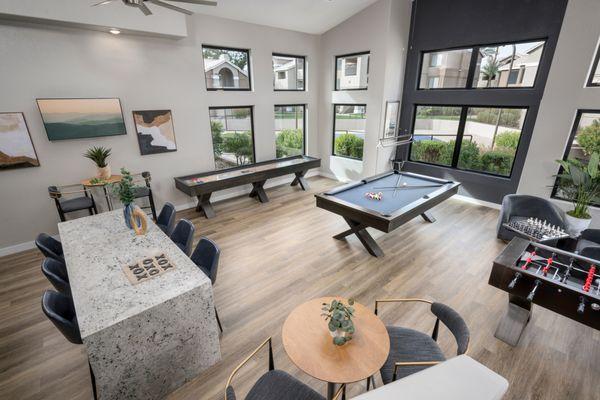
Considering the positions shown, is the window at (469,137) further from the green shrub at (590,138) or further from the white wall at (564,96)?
the green shrub at (590,138)

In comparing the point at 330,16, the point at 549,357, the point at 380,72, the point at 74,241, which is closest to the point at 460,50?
the point at 380,72

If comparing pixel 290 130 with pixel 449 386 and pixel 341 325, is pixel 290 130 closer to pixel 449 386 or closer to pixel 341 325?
pixel 341 325

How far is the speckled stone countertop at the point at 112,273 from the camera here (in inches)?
82.1

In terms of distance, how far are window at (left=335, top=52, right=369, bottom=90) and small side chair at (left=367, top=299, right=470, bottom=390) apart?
5919 mm

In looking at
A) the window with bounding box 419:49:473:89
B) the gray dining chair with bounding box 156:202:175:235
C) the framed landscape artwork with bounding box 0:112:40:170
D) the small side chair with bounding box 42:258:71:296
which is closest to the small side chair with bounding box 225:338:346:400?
the small side chair with bounding box 42:258:71:296

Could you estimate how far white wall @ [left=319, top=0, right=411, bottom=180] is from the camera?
20.0 feet

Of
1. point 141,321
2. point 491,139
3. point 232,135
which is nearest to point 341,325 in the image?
point 141,321

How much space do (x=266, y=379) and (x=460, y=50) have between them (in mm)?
7003

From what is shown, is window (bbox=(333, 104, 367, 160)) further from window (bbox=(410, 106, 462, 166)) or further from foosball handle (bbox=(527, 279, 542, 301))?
foosball handle (bbox=(527, 279, 542, 301))

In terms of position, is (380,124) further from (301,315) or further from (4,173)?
(4,173)

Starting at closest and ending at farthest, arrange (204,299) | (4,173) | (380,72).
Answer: (204,299)
(4,173)
(380,72)

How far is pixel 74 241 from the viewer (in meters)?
3.07

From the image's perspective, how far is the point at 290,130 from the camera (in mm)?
7691

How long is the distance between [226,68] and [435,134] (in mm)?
5105
